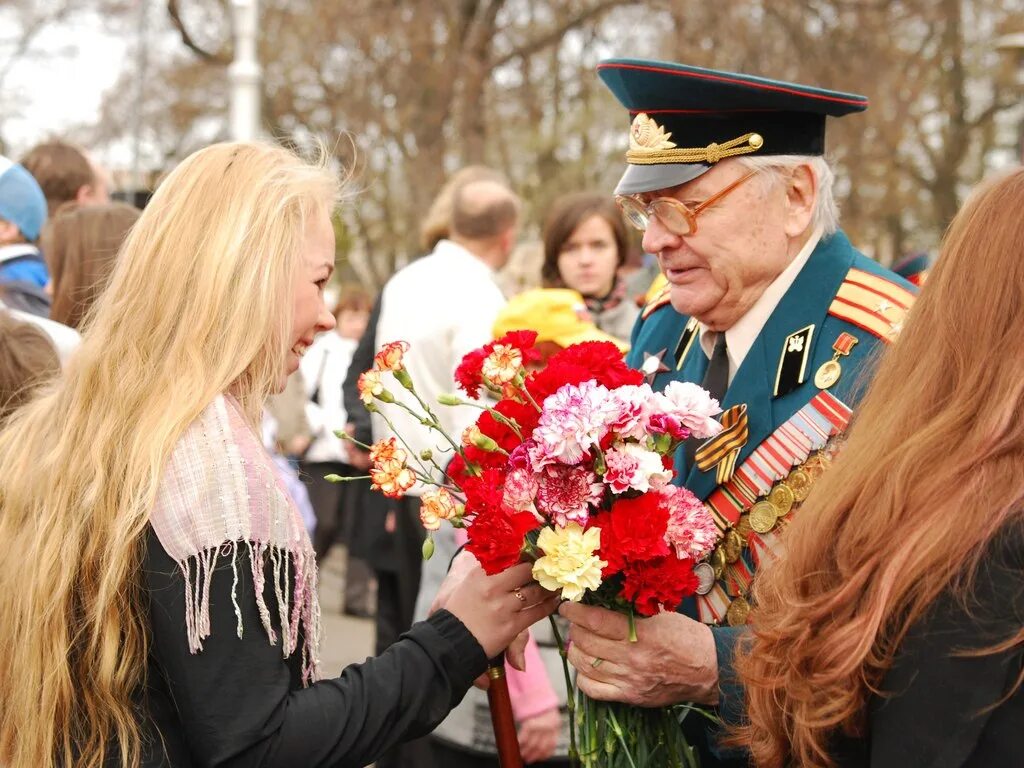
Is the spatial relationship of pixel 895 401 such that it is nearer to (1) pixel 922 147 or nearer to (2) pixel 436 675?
(2) pixel 436 675

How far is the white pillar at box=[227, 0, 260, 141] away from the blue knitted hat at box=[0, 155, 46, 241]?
544 centimetres

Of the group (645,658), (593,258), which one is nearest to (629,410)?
(645,658)

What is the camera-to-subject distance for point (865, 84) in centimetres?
1369

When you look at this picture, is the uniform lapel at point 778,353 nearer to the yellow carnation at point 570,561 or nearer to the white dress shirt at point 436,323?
the yellow carnation at point 570,561

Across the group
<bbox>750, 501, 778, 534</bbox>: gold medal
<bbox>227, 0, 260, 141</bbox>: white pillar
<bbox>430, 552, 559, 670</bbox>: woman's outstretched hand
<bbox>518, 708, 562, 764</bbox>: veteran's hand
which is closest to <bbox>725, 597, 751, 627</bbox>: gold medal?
<bbox>750, 501, 778, 534</bbox>: gold medal

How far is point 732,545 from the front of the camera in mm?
2557

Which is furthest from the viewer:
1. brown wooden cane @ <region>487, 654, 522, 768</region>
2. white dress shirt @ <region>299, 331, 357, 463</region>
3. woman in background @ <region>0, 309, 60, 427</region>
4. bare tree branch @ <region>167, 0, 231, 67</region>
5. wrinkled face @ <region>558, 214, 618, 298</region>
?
bare tree branch @ <region>167, 0, 231, 67</region>

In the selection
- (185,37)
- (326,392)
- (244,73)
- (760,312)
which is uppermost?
(185,37)

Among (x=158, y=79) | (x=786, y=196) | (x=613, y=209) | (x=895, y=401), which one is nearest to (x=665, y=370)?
(x=786, y=196)

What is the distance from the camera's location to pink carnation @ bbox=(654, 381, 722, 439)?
6.82 feet

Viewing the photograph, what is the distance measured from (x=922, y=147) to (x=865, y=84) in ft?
21.8

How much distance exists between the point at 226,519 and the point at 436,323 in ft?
10.1

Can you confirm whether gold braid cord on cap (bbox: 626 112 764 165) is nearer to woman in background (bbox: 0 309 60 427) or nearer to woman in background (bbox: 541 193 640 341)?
woman in background (bbox: 0 309 60 427)

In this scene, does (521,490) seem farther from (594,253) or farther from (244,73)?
(244,73)
